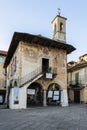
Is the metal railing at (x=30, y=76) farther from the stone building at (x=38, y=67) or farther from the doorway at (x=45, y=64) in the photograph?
the doorway at (x=45, y=64)

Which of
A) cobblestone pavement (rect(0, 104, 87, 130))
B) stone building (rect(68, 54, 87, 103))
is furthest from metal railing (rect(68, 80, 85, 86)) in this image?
cobblestone pavement (rect(0, 104, 87, 130))

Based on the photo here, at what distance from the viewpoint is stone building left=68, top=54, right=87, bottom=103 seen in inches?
1149

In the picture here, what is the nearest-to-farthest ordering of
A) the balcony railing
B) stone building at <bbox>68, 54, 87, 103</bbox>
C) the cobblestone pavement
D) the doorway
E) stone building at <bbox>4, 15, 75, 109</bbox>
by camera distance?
the cobblestone pavement < stone building at <bbox>4, 15, 75, 109</bbox> < the doorway < stone building at <bbox>68, 54, 87, 103</bbox> < the balcony railing

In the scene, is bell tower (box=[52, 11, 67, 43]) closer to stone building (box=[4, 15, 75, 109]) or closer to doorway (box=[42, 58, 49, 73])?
stone building (box=[4, 15, 75, 109])

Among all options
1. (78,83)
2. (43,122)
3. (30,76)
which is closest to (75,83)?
(78,83)

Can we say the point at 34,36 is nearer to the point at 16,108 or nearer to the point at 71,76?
the point at 16,108

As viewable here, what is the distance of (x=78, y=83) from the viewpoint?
102ft

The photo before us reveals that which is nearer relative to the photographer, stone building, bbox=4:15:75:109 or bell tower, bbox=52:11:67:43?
stone building, bbox=4:15:75:109

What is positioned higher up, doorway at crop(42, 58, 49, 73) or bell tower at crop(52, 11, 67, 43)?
bell tower at crop(52, 11, 67, 43)

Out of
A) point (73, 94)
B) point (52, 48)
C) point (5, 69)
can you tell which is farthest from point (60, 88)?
point (5, 69)

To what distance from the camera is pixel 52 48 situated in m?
22.1

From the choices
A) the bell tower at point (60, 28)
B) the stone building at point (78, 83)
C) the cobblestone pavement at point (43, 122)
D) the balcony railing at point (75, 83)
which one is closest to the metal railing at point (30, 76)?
the bell tower at point (60, 28)

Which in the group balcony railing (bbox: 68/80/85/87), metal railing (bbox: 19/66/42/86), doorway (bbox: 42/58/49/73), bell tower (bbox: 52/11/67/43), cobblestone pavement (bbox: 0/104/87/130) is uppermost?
bell tower (bbox: 52/11/67/43)

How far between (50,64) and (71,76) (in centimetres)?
1350
